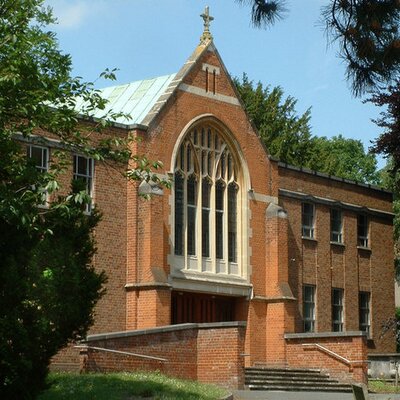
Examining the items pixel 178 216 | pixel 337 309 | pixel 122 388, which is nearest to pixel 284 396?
pixel 122 388

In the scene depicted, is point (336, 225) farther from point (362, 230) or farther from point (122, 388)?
point (122, 388)

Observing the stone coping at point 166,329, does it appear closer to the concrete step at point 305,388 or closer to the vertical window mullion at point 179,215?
the concrete step at point 305,388

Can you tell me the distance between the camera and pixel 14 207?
16.2m

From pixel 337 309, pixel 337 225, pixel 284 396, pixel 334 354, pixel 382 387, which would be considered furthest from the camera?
pixel 337 225

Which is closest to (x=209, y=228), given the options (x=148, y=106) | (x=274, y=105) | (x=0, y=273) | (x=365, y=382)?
(x=148, y=106)

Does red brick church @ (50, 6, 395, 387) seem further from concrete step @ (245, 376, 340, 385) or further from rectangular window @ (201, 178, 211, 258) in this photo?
concrete step @ (245, 376, 340, 385)

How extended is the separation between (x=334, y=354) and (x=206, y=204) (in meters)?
6.24

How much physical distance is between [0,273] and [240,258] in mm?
18960

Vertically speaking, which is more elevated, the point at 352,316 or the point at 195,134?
the point at 195,134

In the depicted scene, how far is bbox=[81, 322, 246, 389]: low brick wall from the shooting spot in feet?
89.4

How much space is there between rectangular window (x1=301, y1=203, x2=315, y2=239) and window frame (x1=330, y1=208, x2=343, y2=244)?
1.34 m

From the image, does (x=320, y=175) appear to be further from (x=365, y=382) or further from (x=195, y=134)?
(x=365, y=382)

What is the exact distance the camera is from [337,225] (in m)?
41.1

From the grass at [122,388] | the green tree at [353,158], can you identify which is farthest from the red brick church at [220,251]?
the green tree at [353,158]
